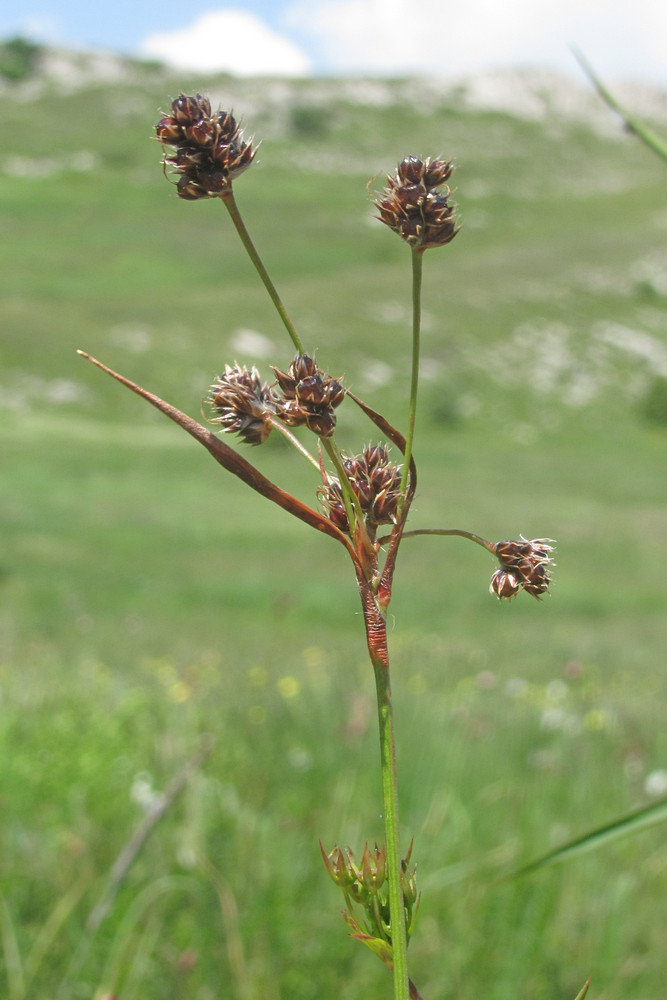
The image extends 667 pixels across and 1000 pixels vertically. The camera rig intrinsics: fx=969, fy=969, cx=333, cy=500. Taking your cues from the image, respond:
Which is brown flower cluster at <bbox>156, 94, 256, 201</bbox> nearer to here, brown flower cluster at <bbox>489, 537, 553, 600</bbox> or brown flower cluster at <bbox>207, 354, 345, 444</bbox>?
brown flower cluster at <bbox>207, 354, 345, 444</bbox>

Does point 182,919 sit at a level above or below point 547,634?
below

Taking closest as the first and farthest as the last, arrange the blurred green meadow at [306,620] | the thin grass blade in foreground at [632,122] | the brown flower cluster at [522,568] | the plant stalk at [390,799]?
1. the plant stalk at [390,799]
2. the brown flower cluster at [522,568]
3. the thin grass blade in foreground at [632,122]
4. the blurred green meadow at [306,620]

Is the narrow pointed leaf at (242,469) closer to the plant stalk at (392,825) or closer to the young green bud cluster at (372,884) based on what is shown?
the plant stalk at (392,825)

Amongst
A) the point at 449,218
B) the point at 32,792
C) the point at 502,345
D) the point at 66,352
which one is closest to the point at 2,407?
the point at 66,352

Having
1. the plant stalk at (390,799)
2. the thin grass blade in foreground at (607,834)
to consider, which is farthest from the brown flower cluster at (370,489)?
the thin grass blade in foreground at (607,834)

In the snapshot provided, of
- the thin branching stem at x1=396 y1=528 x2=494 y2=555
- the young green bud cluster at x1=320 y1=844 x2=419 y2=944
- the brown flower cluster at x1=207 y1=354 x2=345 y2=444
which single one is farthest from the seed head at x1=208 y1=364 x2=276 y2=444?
the young green bud cluster at x1=320 y1=844 x2=419 y2=944

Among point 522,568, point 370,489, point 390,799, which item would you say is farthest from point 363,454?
point 390,799

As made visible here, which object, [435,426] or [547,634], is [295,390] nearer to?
[547,634]
